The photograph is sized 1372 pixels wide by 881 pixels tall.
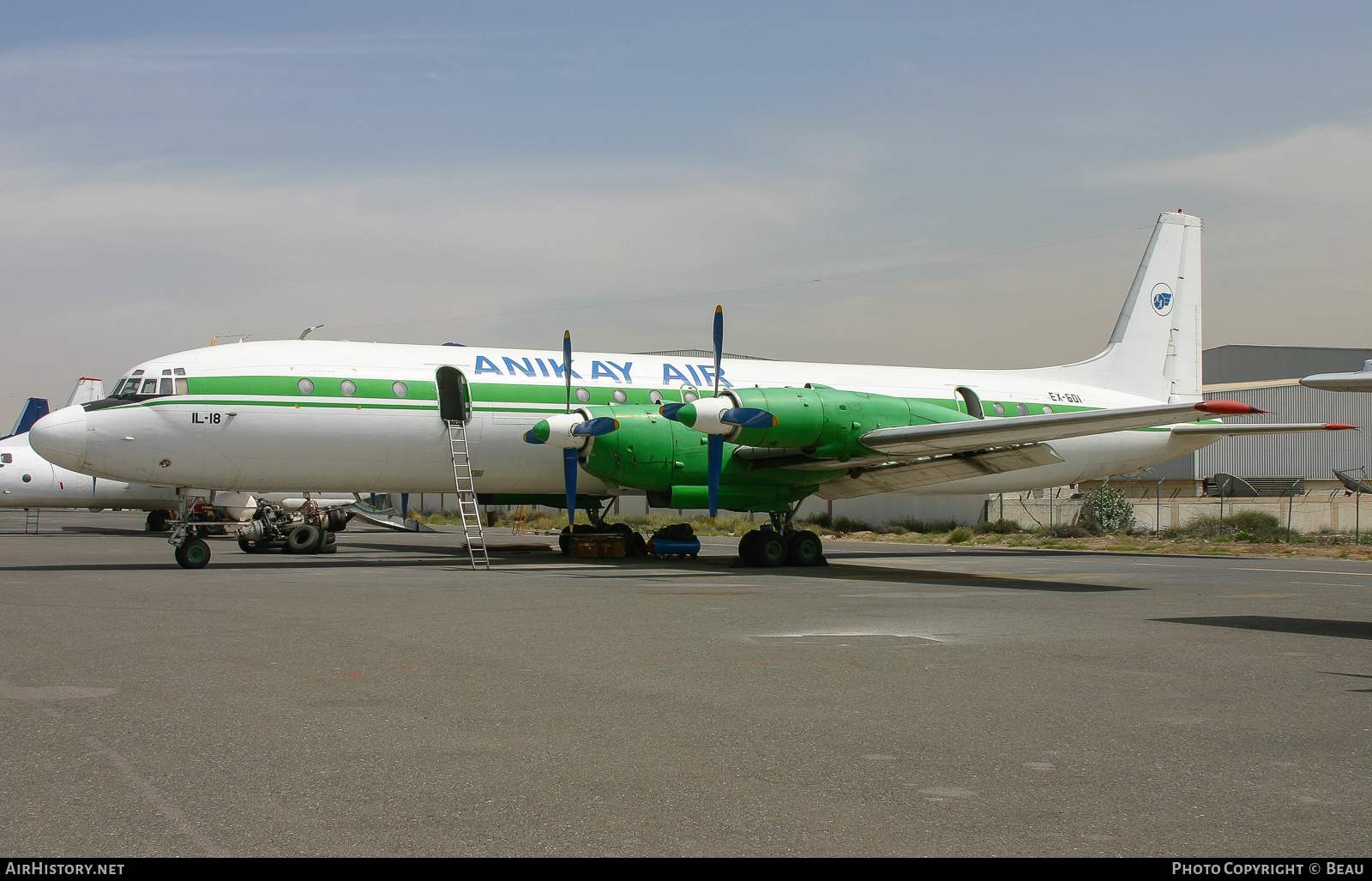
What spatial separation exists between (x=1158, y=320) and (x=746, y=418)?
14.4m

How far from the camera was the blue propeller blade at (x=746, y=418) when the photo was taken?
1739cm

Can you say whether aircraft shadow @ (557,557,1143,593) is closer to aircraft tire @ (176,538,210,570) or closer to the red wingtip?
the red wingtip

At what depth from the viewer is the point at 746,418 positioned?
17.4m

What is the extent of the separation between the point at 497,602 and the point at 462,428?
7.74 meters

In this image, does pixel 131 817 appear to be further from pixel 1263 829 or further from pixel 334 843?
pixel 1263 829

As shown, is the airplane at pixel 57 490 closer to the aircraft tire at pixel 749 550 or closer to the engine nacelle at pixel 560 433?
the engine nacelle at pixel 560 433

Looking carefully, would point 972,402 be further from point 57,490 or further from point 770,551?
point 57,490

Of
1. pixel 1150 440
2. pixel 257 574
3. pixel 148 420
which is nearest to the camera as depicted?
pixel 257 574

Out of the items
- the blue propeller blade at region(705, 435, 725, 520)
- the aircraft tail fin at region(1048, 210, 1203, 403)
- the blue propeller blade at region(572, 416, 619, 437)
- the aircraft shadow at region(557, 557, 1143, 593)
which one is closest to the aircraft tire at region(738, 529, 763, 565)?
the aircraft shadow at region(557, 557, 1143, 593)

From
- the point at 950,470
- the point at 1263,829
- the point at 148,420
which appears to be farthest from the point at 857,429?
the point at 1263,829

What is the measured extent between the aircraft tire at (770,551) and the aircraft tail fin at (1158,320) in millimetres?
10788

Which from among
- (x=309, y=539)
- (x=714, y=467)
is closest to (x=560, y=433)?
(x=714, y=467)

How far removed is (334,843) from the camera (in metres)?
3.91

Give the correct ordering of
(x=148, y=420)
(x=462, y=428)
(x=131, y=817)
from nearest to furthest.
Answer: (x=131, y=817)
(x=148, y=420)
(x=462, y=428)
